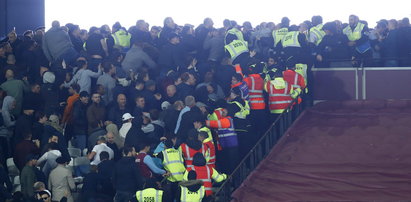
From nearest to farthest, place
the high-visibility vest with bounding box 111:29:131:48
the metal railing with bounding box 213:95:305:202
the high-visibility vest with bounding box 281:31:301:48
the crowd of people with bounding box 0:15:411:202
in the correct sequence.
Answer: the crowd of people with bounding box 0:15:411:202
the metal railing with bounding box 213:95:305:202
the high-visibility vest with bounding box 281:31:301:48
the high-visibility vest with bounding box 111:29:131:48

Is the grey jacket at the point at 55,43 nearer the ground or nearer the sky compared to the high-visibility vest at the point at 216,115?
nearer the sky

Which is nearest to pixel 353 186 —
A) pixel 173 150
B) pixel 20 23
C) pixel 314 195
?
pixel 314 195

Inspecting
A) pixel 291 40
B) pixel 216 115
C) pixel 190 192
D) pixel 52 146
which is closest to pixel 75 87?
pixel 52 146

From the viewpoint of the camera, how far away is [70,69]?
2145 centimetres

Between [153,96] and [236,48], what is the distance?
3.15 m

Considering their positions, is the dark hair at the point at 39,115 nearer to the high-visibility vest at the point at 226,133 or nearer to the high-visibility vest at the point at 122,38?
the high-visibility vest at the point at 226,133

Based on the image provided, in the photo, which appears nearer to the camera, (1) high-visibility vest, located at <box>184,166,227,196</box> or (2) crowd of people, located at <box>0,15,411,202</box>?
(1) high-visibility vest, located at <box>184,166,227,196</box>

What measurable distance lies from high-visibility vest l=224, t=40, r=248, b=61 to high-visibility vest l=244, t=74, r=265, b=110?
185 cm

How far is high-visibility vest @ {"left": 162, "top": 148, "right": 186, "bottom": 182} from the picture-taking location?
1723 centimetres

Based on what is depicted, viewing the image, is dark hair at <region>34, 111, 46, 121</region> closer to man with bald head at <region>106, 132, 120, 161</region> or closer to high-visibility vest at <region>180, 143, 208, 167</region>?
man with bald head at <region>106, 132, 120, 161</region>

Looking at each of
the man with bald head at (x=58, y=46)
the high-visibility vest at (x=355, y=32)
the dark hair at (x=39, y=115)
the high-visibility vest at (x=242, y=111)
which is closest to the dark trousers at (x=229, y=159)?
the high-visibility vest at (x=242, y=111)

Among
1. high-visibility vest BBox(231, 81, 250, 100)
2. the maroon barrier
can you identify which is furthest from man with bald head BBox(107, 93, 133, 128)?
the maroon barrier

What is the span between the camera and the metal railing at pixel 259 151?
57.9 feet

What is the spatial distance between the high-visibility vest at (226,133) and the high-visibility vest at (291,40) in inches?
168
